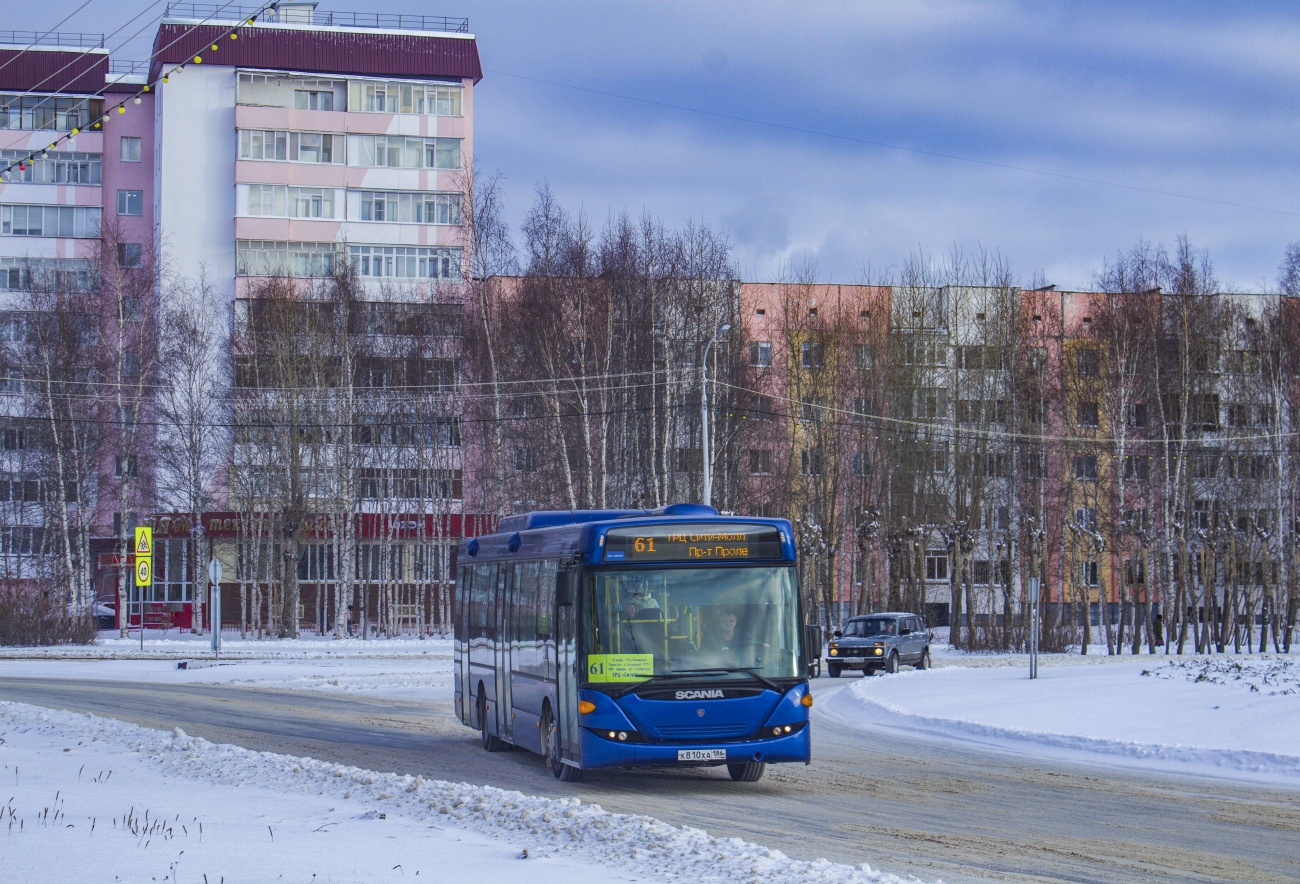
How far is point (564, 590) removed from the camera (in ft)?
50.3

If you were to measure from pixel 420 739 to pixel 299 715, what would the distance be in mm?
4603

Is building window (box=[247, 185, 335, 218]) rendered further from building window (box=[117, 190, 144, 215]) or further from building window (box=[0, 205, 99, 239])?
building window (box=[0, 205, 99, 239])

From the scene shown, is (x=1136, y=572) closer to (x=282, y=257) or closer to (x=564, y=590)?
(x=282, y=257)

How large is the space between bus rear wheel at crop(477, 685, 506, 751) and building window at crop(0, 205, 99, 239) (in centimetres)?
6113

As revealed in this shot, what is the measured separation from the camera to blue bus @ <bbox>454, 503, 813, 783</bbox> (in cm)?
1498

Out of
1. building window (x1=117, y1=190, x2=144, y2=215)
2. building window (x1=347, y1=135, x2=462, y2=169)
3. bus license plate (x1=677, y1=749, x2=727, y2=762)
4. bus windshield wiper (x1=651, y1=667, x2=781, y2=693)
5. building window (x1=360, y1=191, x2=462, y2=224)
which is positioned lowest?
bus license plate (x1=677, y1=749, x2=727, y2=762)

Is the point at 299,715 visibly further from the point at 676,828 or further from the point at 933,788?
the point at 676,828

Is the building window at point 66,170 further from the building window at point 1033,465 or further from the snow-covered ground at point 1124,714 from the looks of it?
the snow-covered ground at point 1124,714

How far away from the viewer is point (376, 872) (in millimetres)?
9367

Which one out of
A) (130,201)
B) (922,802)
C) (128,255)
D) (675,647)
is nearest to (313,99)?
(130,201)

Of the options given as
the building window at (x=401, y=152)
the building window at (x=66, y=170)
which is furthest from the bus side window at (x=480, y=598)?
the building window at (x=66, y=170)

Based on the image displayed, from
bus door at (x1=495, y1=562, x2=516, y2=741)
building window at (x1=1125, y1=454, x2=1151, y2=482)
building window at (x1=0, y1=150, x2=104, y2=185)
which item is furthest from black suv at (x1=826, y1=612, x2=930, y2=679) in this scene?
building window at (x1=0, y1=150, x2=104, y2=185)

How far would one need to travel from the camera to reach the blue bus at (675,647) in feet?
49.1

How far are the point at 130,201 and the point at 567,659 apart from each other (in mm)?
67275
